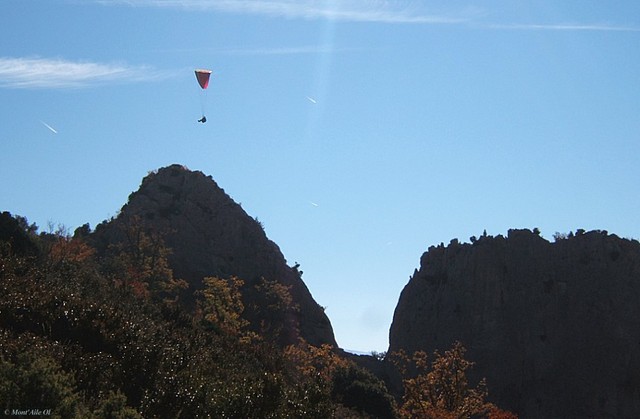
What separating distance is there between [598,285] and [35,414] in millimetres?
67876

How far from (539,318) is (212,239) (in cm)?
4021

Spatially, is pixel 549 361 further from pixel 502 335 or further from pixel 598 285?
pixel 598 285

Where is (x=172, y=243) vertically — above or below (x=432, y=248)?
below

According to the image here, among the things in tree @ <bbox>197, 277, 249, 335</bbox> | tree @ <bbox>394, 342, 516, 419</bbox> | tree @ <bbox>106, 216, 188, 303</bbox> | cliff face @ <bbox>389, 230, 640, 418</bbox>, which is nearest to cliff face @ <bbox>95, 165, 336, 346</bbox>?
tree @ <bbox>106, 216, 188, 303</bbox>

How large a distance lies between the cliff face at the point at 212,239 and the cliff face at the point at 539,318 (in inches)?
534

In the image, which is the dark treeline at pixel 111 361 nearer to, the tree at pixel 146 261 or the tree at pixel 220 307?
the tree at pixel 220 307

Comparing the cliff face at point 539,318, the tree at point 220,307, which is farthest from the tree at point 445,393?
the cliff face at point 539,318

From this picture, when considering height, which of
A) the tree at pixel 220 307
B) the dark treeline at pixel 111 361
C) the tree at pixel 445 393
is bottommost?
the dark treeline at pixel 111 361

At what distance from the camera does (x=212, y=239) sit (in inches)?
3364

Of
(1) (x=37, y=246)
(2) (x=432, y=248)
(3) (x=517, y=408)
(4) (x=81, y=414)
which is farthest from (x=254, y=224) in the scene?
(4) (x=81, y=414)

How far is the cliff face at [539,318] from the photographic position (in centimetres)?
6544

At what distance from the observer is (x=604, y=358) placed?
66.1 m

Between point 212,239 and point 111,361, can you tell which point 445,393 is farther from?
point 212,239

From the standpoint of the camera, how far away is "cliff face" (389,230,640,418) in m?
65.4
